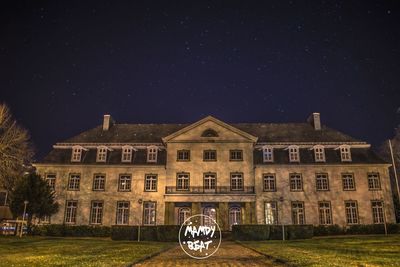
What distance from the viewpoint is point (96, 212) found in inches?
1446

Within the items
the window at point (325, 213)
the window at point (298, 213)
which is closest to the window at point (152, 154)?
the window at point (298, 213)

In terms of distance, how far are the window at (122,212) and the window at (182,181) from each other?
588cm

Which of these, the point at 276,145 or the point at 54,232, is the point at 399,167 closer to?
the point at 276,145

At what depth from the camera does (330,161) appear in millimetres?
36906

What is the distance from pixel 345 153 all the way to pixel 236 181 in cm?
1223

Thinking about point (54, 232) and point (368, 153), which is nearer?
point (54, 232)

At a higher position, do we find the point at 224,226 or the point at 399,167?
the point at 399,167

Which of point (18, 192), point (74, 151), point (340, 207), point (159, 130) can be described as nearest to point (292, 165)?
point (340, 207)

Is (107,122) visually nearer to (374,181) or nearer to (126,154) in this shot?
(126,154)

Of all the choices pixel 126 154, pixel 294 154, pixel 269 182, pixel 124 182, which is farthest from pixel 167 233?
pixel 294 154

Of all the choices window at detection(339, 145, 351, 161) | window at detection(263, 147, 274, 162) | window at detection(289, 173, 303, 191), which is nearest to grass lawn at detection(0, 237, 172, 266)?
window at detection(263, 147, 274, 162)

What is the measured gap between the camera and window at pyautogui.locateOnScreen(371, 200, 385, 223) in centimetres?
3509

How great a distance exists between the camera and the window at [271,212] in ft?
117

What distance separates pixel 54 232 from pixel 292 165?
2516 centimetres
